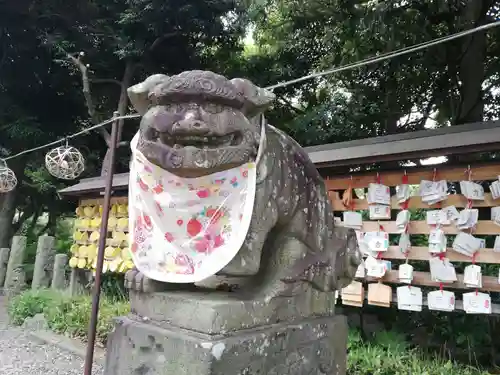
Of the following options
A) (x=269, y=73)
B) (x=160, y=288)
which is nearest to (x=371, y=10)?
(x=269, y=73)

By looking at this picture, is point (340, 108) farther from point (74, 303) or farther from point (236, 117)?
point (236, 117)

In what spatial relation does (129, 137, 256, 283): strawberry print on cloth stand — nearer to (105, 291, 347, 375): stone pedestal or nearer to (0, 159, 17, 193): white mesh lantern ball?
(105, 291, 347, 375): stone pedestal

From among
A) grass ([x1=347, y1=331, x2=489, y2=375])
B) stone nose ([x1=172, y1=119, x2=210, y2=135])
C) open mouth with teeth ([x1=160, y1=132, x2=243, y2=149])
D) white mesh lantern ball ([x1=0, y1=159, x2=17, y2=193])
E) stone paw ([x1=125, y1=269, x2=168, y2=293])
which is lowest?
grass ([x1=347, y1=331, x2=489, y2=375])

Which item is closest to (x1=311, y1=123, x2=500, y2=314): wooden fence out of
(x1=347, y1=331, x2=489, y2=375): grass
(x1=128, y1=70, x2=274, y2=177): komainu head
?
(x1=347, y1=331, x2=489, y2=375): grass

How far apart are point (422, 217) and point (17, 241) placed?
7.08m

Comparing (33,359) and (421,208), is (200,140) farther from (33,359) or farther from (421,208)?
(33,359)

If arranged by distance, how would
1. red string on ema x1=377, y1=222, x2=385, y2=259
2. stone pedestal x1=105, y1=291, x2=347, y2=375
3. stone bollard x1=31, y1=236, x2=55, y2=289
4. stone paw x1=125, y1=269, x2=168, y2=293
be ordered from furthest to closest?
stone bollard x1=31, y1=236, x2=55, y2=289 → red string on ema x1=377, y1=222, x2=385, y2=259 → stone paw x1=125, y1=269, x2=168, y2=293 → stone pedestal x1=105, y1=291, x2=347, y2=375

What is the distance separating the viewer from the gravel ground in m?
4.61

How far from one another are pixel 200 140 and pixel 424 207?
2915mm

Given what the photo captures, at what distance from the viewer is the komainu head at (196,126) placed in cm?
185

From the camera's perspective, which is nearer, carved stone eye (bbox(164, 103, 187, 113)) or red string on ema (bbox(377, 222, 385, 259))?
carved stone eye (bbox(164, 103, 187, 113))

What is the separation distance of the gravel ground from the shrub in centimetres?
37

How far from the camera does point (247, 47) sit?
1139cm

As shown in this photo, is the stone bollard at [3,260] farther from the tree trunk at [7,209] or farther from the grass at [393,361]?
the grass at [393,361]
